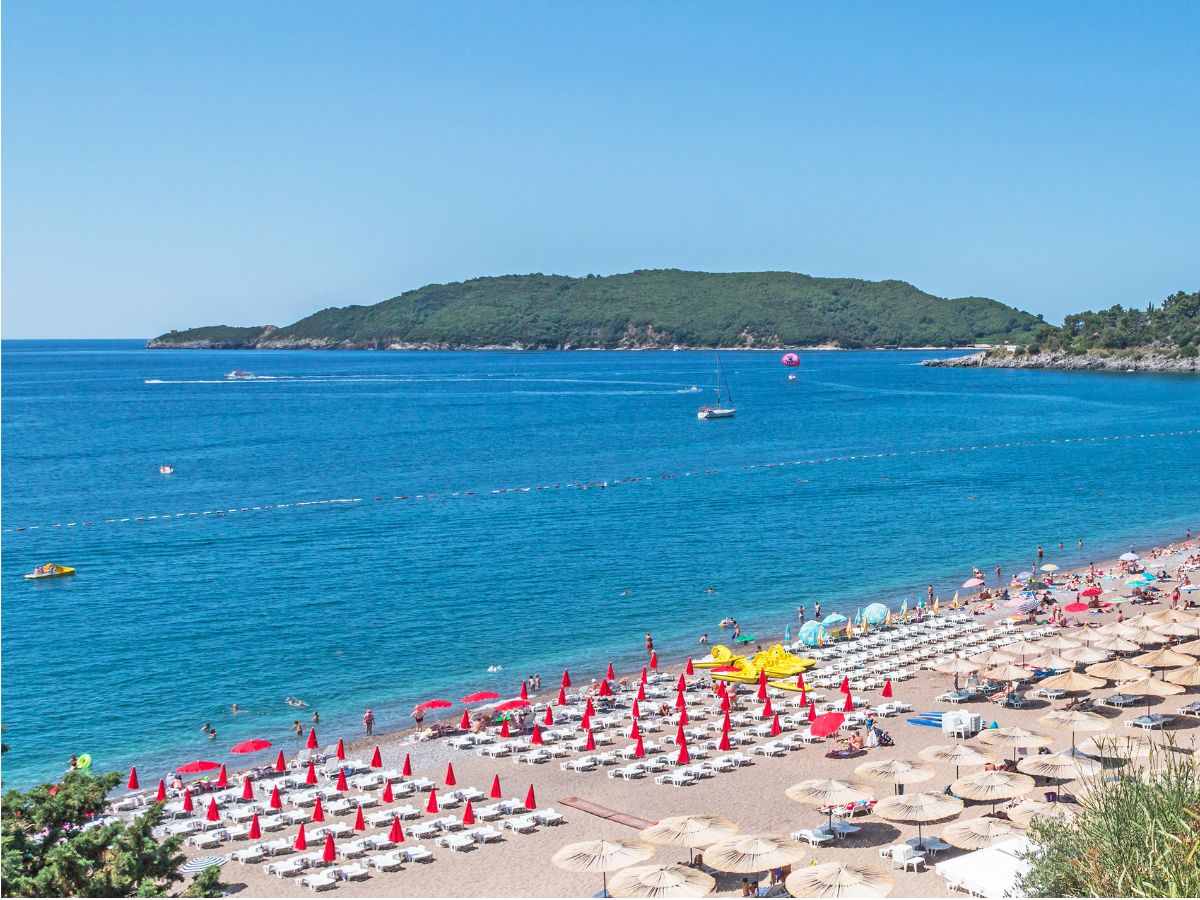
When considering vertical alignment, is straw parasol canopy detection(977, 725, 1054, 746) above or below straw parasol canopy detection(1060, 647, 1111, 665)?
below

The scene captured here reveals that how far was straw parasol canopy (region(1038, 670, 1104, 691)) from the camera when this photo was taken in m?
29.0

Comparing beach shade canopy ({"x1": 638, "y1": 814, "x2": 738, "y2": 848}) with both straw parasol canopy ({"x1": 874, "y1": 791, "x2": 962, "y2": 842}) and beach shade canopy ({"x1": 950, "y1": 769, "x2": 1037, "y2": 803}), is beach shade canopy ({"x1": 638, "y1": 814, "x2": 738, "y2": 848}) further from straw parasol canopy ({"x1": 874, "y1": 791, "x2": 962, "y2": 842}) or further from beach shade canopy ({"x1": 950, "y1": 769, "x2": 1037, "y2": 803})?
beach shade canopy ({"x1": 950, "y1": 769, "x2": 1037, "y2": 803})

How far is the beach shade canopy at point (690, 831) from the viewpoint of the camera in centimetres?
2069

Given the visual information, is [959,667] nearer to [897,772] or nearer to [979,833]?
[897,772]

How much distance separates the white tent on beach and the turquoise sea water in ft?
59.5

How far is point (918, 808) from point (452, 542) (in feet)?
132

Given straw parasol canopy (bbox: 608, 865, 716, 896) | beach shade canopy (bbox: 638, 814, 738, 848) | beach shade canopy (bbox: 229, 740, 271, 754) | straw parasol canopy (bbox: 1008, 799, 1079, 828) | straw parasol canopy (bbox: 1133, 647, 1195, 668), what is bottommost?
beach shade canopy (bbox: 229, 740, 271, 754)

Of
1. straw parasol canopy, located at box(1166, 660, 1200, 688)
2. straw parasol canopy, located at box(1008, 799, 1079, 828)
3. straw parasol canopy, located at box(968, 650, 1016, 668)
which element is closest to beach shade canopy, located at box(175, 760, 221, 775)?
straw parasol canopy, located at box(1008, 799, 1079, 828)

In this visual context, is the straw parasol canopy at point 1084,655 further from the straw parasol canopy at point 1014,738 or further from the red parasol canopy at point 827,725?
the red parasol canopy at point 827,725

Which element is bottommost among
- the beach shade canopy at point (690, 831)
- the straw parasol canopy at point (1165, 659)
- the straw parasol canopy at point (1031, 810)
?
the beach shade canopy at point (690, 831)

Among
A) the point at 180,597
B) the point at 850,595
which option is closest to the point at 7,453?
the point at 180,597

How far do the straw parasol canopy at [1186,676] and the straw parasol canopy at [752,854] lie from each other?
14499mm

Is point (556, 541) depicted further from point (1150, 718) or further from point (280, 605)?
point (1150, 718)

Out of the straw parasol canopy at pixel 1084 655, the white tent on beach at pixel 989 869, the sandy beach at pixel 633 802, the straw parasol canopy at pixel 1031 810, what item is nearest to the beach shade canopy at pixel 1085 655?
the straw parasol canopy at pixel 1084 655
